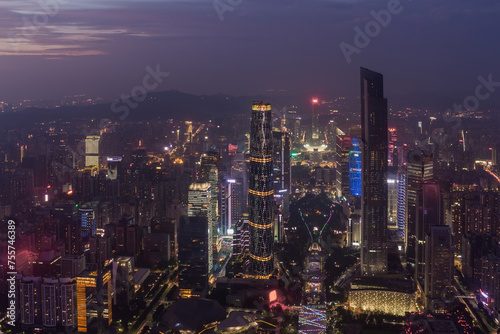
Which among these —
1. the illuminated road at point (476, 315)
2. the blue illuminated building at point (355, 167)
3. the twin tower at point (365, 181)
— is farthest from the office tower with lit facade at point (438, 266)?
the blue illuminated building at point (355, 167)

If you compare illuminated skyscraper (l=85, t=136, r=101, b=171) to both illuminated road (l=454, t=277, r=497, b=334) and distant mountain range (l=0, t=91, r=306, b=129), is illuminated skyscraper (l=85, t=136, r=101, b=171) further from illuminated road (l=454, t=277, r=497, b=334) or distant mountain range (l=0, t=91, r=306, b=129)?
illuminated road (l=454, t=277, r=497, b=334)

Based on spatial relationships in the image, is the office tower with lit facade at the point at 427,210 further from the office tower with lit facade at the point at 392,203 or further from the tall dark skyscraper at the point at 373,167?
the office tower with lit facade at the point at 392,203

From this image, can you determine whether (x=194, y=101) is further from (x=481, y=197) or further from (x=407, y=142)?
(x=481, y=197)

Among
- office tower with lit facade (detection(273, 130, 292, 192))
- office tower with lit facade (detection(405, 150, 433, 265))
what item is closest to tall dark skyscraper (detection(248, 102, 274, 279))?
office tower with lit facade (detection(405, 150, 433, 265))

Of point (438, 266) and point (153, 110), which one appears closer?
point (438, 266)

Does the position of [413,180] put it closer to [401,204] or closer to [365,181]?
[401,204]

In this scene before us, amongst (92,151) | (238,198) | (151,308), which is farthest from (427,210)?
(92,151)
